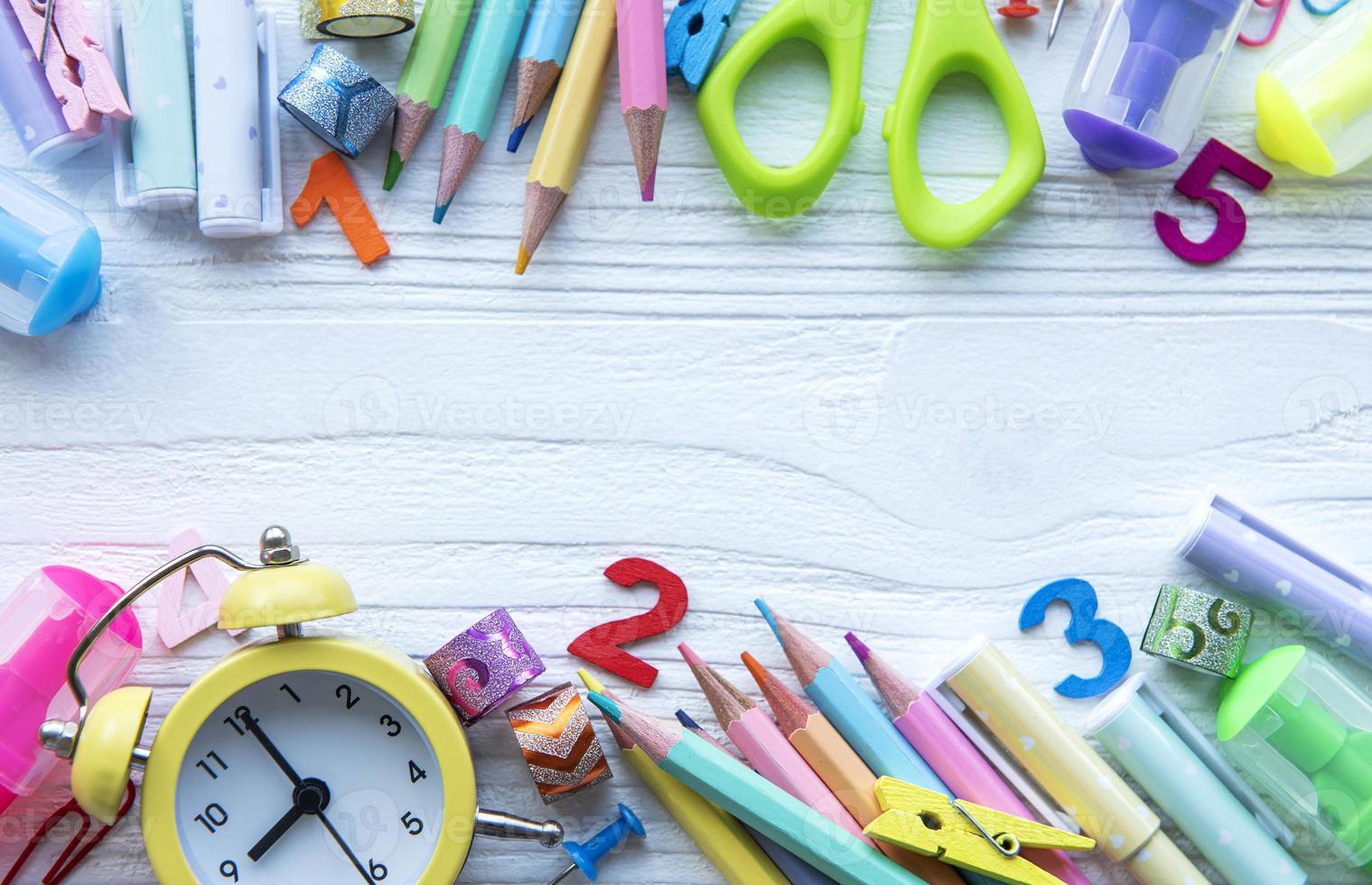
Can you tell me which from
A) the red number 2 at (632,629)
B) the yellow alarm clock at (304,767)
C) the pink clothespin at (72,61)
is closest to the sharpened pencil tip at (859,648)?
the red number 2 at (632,629)

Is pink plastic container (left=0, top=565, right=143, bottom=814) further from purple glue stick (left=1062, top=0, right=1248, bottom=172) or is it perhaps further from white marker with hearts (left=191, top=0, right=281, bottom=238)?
purple glue stick (left=1062, top=0, right=1248, bottom=172)

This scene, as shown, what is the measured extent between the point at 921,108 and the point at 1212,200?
21 centimetres

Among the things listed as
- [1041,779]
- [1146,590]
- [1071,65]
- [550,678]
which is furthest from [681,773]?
[1071,65]

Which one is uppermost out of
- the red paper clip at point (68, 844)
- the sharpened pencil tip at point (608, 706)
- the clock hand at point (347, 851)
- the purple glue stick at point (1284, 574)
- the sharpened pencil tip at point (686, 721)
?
the purple glue stick at point (1284, 574)

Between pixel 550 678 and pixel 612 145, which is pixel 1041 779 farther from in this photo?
pixel 612 145

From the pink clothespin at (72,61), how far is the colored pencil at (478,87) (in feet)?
0.66

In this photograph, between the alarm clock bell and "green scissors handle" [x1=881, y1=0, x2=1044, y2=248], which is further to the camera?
"green scissors handle" [x1=881, y1=0, x2=1044, y2=248]

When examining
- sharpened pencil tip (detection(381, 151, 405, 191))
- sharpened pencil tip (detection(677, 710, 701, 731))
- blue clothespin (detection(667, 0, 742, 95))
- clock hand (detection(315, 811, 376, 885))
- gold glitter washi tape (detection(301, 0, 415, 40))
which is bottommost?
clock hand (detection(315, 811, 376, 885))

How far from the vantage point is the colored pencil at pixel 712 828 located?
2.41 ft

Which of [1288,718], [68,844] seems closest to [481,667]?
[68,844]

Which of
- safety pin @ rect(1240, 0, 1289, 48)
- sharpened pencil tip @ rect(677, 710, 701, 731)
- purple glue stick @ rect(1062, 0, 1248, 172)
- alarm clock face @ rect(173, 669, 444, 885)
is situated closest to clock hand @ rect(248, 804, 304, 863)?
alarm clock face @ rect(173, 669, 444, 885)

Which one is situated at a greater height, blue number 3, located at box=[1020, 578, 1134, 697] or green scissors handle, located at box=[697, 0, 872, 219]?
green scissors handle, located at box=[697, 0, 872, 219]

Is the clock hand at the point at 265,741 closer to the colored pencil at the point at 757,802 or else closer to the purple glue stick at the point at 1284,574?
the colored pencil at the point at 757,802

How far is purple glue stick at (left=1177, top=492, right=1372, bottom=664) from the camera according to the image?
752 mm
